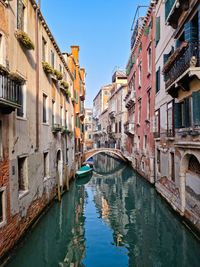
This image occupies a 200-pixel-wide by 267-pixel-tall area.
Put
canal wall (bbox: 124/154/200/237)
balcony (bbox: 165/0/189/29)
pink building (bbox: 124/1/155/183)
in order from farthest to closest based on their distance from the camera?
pink building (bbox: 124/1/155/183), balcony (bbox: 165/0/189/29), canal wall (bbox: 124/154/200/237)

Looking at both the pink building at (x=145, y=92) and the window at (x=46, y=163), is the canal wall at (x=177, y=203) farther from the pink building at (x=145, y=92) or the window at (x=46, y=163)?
the window at (x=46, y=163)

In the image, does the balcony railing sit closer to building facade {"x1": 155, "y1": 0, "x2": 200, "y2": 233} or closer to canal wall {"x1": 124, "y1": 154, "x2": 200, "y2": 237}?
building facade {"x1": 155, "y1": 0, "x2": 200, "y2": 233}

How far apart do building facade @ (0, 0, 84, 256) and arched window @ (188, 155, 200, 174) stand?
16.4 feet

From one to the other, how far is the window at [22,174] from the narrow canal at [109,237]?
1322mm

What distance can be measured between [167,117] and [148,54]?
6684 millimetres

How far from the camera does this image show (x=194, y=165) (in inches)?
333

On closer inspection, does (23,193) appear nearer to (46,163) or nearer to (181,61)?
(46,163)

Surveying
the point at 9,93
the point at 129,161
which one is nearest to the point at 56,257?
the point at 9,93

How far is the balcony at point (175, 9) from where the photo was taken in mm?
8001

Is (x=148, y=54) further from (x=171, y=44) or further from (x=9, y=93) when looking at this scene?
(x=9, y=93)

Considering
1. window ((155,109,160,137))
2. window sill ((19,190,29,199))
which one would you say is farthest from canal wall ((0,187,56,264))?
window ((155,109,160,137))

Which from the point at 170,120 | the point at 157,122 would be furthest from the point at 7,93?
the point at 157,122

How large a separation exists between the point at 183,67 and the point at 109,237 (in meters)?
5.32

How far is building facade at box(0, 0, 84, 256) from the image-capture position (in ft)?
19.9
